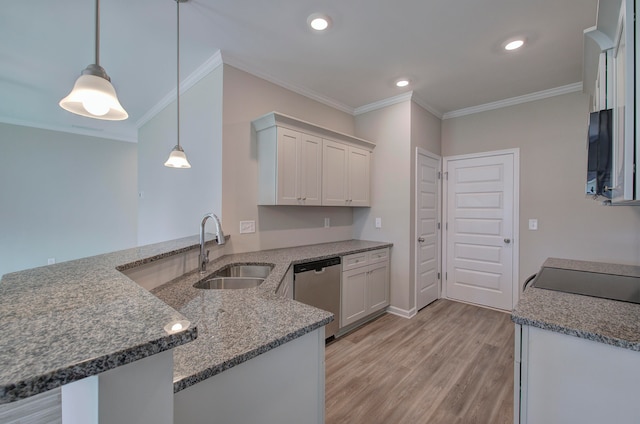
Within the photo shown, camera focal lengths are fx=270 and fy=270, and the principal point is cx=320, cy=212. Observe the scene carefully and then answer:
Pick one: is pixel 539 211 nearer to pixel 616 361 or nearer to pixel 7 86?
pixel 616 361

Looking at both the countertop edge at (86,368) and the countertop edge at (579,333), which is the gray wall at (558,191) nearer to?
the countertop edge at (579,333)

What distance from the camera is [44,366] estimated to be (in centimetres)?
45

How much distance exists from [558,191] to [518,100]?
1235 mm

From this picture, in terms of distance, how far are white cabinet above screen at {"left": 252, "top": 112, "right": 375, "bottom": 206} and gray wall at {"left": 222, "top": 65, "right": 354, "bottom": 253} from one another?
137 millimetres

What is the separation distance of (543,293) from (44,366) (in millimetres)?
2025

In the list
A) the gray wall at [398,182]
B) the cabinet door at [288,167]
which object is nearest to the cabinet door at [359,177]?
the gray wall at [398,182]

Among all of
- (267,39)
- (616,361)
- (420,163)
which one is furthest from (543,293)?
(267,39)

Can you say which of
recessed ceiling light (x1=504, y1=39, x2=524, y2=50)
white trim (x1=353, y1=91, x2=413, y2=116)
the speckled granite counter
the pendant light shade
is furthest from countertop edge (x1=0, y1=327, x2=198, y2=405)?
white trim (x1=353, y1=91, x2=413, y2=116)

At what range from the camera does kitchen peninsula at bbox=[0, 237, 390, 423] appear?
48cm

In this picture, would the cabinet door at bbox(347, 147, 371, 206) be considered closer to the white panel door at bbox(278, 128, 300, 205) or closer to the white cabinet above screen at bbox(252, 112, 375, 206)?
the white cabinet above screen at bbox(252, 112, 375, 206)

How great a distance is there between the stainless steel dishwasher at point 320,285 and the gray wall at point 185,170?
1014mm

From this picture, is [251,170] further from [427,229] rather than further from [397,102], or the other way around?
[427,229]

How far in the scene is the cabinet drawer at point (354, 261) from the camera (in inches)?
114

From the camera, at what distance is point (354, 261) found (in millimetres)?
3002
